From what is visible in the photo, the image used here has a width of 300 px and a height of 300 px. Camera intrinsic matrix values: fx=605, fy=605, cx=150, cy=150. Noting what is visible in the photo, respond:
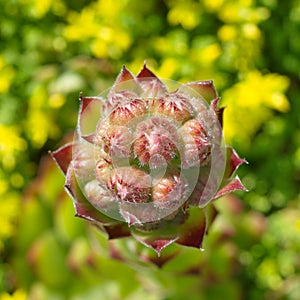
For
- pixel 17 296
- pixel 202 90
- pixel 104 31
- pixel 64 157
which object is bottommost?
pixel 17 296

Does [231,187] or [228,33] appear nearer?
[231,187]

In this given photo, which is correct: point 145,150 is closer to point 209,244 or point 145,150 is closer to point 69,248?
point 209,244

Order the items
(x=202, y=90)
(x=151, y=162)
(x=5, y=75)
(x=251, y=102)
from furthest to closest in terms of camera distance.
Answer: (x=5, y=75) → (x=251, y=102) → (x=202, y=90) → (x=151, y=162)

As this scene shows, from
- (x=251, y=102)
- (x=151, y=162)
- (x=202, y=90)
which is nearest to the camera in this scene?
(x=151, y=162)

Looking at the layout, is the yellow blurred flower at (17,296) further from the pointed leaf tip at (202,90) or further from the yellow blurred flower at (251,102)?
the pointed leaf tip at (202,90)

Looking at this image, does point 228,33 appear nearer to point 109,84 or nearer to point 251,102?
point 251,102

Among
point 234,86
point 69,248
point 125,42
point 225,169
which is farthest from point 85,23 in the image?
point 225,169

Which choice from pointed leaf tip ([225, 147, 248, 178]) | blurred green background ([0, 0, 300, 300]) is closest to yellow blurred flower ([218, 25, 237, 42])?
blurred green background ([0, 0, 300, 300])

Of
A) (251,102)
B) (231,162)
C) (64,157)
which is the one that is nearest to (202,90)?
(231,162)
